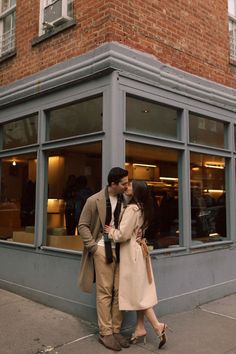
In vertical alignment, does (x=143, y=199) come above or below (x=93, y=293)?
above

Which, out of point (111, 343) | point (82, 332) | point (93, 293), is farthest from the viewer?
point (93, 293)

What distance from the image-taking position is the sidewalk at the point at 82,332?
4516 mm

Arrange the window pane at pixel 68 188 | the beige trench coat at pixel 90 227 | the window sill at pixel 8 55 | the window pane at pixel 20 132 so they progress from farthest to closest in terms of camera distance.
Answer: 1. the window sill at pixel 8 55
2. the window pane at pixel 20 132
3. the window pane at pixel 68 188
4. the beige trench coat at pixel 90 227

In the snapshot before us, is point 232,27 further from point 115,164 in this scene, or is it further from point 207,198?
point 115,164

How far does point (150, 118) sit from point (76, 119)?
3.77 ft

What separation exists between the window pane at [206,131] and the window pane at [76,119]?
70.7 inches

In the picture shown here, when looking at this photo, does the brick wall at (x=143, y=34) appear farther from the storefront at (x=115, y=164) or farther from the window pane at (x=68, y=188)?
the window pane at (x=68, y=188)

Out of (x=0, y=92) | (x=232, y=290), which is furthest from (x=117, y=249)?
(x=0, y=92)

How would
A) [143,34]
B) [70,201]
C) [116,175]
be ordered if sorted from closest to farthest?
[116,175]
[143,34]
[70,201]

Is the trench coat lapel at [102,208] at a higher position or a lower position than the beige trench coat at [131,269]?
higher

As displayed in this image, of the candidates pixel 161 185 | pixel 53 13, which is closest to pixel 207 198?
pixel 161 185

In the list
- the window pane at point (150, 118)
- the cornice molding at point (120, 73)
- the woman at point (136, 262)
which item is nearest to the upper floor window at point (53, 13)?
the cornice molding at point (120, 73)

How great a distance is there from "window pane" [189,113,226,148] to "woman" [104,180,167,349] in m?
2.49

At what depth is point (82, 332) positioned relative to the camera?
4.99 m
